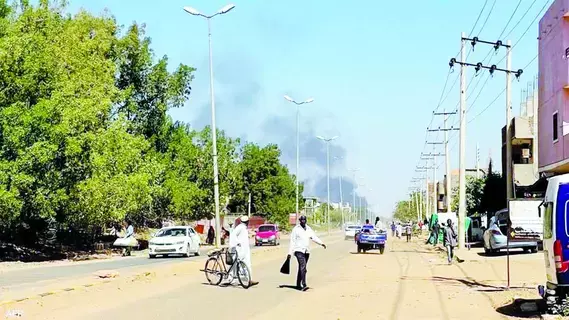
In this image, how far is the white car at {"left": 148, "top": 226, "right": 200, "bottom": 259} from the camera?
126ft

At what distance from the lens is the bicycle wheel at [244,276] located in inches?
802

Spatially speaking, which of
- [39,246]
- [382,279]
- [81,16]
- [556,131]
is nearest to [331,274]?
[382,279]

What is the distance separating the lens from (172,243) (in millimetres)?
38594

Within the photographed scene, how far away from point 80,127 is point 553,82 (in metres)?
21.7

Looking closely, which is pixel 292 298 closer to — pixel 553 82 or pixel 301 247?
pixel 301 247

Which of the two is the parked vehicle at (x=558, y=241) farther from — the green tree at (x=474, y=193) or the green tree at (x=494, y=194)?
the green tree at (x=474, y=193)

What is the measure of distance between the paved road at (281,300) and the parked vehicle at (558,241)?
1290 millimetres

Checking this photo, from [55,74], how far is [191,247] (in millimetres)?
10660

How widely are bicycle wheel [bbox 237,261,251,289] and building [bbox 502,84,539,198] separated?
30759 mm

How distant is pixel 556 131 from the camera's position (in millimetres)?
34500

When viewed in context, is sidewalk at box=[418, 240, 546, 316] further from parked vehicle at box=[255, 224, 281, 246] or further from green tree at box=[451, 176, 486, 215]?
green tree at box=[451, 176, 486, 215]

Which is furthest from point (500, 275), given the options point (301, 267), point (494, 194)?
point (494, 194)

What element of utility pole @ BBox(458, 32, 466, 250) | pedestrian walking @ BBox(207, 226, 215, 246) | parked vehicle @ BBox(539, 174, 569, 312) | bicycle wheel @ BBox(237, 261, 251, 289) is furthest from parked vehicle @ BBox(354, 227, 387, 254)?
parked vehicle @ BBox(539, 174, 569, 312)

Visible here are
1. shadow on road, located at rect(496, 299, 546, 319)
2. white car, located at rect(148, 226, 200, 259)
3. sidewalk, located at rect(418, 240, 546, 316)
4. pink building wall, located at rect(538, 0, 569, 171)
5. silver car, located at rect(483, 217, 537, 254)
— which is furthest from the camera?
white car, located at rect(148, 226, 200, 259)
